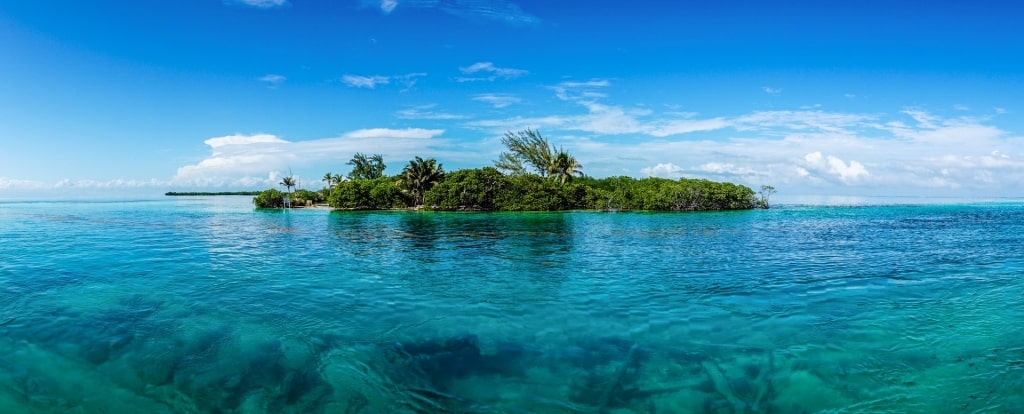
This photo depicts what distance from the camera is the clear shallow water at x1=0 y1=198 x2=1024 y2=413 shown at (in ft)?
25.2

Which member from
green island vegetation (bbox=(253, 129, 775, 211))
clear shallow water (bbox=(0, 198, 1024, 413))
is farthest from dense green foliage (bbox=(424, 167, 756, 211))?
clear shallow water (bbox=(0, 198, 1024, 413))

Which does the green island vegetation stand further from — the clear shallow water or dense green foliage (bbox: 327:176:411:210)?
the clear shallow water

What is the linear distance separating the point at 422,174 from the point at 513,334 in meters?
62.7

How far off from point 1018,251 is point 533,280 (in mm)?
24979

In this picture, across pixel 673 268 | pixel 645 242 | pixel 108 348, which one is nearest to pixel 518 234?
pixel 645 242

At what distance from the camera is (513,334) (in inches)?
420

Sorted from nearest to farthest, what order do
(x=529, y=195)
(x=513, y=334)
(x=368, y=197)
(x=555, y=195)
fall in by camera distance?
(x=513, y=334)
(x=529, y=195)
(x=555, y=195)
(x=368, y=197)

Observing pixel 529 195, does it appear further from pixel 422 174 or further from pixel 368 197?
pixel 368 197

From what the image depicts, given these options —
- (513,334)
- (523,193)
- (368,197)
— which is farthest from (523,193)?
(513,334)

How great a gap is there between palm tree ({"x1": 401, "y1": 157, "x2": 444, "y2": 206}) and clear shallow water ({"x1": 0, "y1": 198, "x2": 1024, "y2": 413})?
4965 cm

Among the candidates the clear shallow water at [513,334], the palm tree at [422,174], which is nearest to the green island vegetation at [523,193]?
the palm tree at [422,174]

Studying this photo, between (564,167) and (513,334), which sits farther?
(564,167)

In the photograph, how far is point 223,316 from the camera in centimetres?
1226

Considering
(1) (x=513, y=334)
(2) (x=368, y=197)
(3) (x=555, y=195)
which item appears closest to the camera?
(1) (x=513, y=334)
